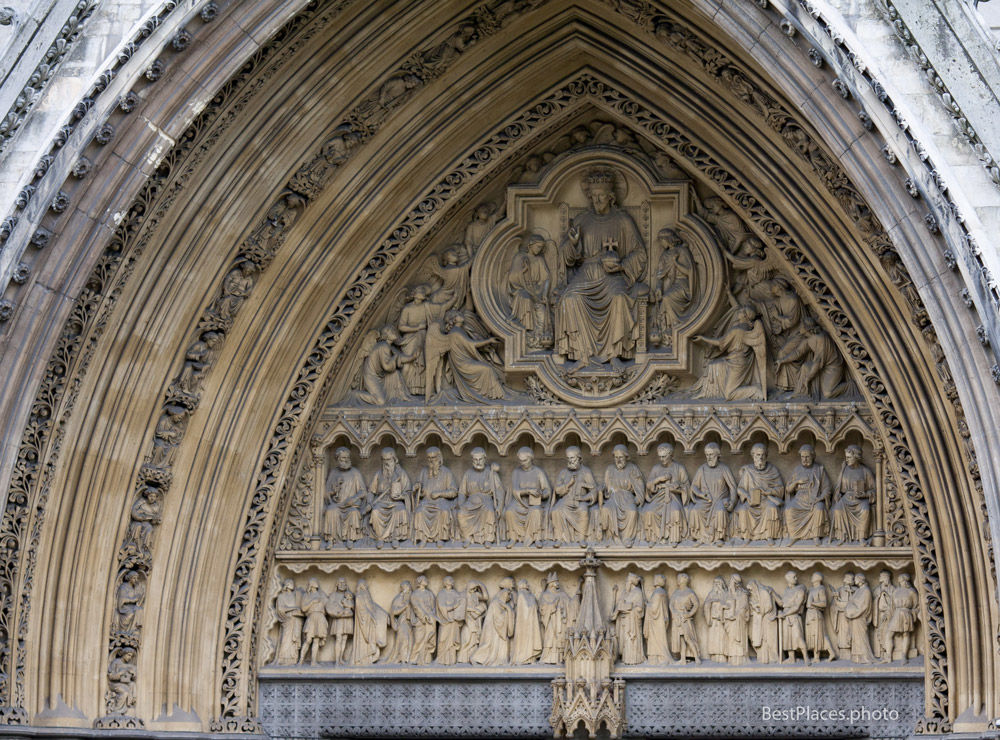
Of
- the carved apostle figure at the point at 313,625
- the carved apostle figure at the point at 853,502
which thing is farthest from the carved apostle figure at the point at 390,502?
the carved apostle figure at the point at 853,502

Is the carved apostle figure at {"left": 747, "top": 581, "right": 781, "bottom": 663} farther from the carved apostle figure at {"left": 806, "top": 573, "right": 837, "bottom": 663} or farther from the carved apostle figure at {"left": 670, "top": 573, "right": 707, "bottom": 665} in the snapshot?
the carved apostle figure at {"left": 670, "top": 573, "right": 707, "bottom": 665}

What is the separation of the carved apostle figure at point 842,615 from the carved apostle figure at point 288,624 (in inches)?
139

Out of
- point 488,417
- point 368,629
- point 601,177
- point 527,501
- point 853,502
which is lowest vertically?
point 368,629

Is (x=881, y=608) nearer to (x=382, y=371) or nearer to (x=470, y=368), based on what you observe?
(x=470, y=368)

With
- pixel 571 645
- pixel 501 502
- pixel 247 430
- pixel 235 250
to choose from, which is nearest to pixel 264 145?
pixel 235 250

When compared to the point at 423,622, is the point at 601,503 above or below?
above

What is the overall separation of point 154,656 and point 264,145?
11.0 feet

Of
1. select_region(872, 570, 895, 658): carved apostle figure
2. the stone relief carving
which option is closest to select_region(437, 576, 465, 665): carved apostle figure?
the stone relief carving

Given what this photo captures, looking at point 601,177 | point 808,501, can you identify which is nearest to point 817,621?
point 808,501

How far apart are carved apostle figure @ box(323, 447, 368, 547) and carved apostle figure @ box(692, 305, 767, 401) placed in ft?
7.75

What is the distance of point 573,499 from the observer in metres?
13.6

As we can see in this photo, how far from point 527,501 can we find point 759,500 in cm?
154

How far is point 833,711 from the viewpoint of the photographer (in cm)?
1296

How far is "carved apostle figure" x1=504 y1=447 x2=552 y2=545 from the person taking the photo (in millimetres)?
13547
